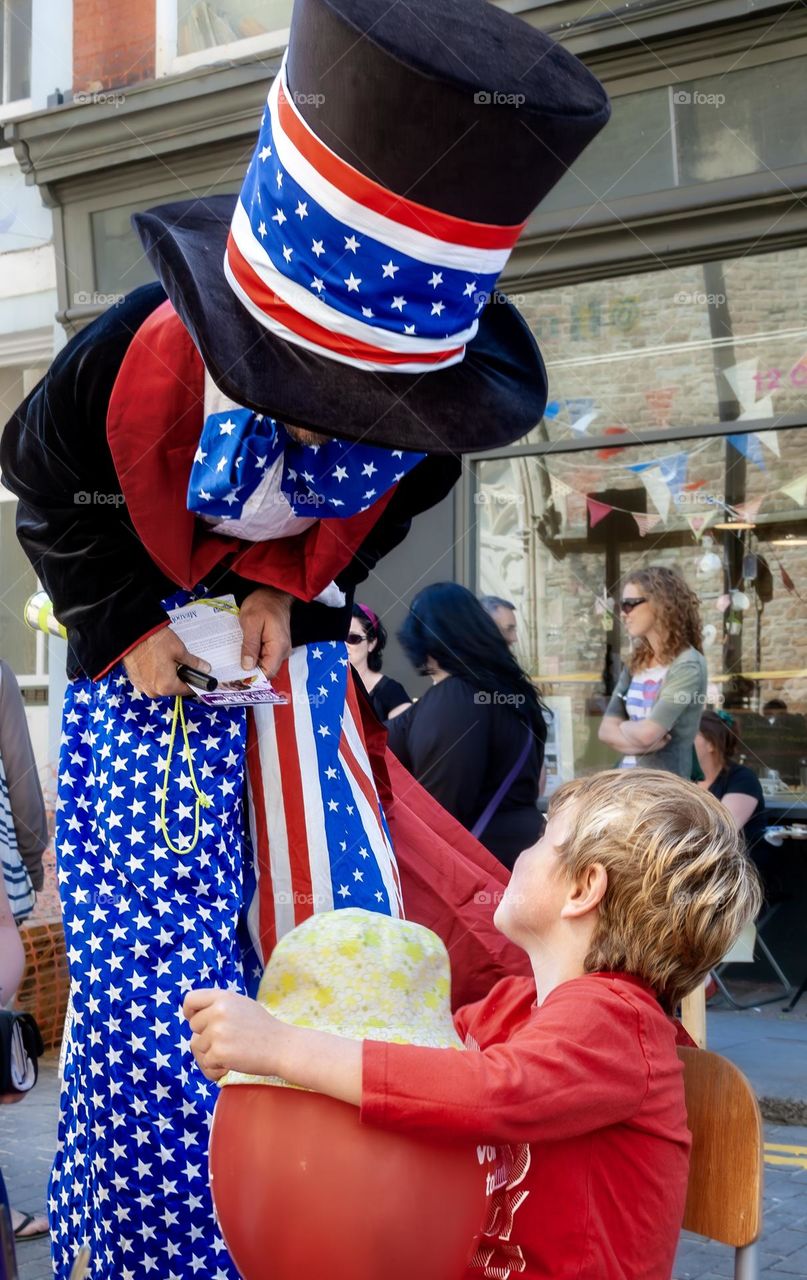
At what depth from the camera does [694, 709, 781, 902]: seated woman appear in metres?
6.86

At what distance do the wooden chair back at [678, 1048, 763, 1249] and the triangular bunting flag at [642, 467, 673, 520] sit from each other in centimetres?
601

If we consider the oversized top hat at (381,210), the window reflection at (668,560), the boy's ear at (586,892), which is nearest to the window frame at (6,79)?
the window reflection at (668,560)

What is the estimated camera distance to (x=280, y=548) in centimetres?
240

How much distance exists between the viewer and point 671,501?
7656 millimetres

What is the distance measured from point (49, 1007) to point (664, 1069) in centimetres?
495

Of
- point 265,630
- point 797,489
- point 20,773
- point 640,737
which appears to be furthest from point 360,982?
point 797,489

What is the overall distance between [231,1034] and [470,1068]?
26cm

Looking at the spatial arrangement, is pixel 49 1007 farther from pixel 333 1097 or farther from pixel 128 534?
pixel 333 1097

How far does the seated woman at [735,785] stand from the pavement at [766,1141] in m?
0.70

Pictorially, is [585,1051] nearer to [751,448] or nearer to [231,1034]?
[231,1034]

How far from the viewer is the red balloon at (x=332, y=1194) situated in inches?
56.4

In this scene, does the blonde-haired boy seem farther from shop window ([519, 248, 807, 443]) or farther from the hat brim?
shop window ([519, 248, 807, 443])

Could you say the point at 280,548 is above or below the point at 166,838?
above

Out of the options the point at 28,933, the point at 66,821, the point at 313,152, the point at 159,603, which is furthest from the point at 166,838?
the point at 28,933
